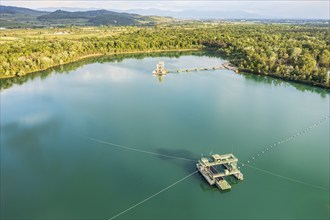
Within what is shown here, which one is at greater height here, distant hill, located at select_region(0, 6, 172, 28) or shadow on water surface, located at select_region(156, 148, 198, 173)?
distant hill, located at select_region(0, 6, 172, 28)

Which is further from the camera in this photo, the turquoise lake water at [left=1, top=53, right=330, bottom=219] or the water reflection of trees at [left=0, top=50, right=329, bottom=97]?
the water reflection of trees at [left=0, top=50, right=329, bottom=97]

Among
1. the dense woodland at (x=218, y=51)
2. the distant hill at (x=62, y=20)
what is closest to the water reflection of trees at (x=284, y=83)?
the dense woodland at (x=218, y=51)

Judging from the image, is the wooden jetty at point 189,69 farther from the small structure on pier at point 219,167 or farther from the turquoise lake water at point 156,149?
the small structure on pier at point 219,167

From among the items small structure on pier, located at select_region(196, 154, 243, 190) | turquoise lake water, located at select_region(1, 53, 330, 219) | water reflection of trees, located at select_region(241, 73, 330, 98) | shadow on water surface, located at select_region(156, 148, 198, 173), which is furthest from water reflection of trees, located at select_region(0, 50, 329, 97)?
small structure on pier, located at select_region(196, 154, 243, 190)

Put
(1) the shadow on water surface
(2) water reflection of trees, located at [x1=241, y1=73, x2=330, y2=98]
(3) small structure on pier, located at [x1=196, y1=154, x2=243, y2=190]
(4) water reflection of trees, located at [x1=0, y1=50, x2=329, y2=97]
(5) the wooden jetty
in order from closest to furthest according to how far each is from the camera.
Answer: (3) small structure on pier, located at [x1=196, y1=154, x2=243, y2=190]
(1) the shadow on water surface
(2) water reflection of trees, located at [x1=241, y1=73, x2=330, y2=98]
(4) water reflection of trees, located at [x1=0, y1=50, x2=329, y2=97]
(5) the wooden jetty

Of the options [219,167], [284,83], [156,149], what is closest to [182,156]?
[156,149]

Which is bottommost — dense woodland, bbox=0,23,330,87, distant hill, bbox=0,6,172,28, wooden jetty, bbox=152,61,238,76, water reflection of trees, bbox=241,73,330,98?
water reflection of trees, bbox=241,73,330,98

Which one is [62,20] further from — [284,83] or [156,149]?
[156,149]

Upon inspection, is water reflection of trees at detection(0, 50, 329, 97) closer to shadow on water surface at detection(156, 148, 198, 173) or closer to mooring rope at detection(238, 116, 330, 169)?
mooring rope at detection(238, 116, 330, 169)

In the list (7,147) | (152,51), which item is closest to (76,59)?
(152,51)
